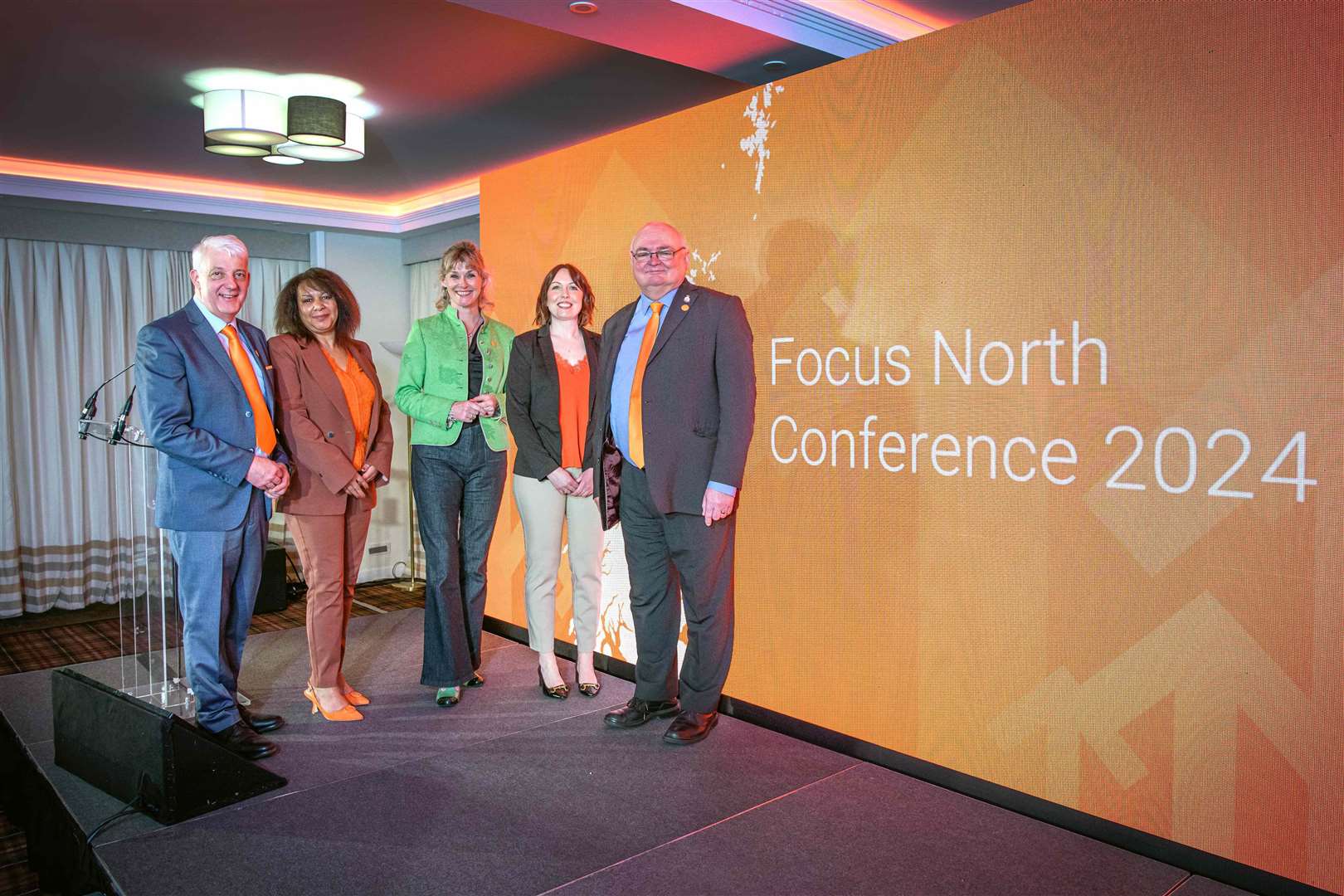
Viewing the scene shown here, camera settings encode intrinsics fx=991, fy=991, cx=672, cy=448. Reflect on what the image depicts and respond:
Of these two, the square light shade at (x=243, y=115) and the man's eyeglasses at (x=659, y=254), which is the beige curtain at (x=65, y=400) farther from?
the man's eyeglasses at (x=659, y=254)

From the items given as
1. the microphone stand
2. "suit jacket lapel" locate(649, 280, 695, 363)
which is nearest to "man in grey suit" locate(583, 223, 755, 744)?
"suit jacket lapel" locate(649, 280, 695, 363)

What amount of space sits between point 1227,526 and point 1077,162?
0.96 metres

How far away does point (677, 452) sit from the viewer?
2.98 m

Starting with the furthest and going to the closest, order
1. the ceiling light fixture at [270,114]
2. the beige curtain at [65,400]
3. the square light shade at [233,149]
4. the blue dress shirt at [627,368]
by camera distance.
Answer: the beige curtain at [65,400], the square light shade at [233,149], the ceiling light fixture at [270,114], the blue dress shirt at [627,368]

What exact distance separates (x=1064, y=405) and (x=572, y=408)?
164 centimetres

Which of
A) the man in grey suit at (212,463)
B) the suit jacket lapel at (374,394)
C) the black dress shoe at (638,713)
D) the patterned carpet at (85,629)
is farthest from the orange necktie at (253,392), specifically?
the patterned carpet at (85,629)

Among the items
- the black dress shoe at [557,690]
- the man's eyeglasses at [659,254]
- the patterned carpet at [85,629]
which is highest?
the man's eyeglasses at [659,254]

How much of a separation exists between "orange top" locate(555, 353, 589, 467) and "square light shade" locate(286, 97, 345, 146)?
73.0 inches

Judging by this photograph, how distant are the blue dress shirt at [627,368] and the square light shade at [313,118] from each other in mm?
2131

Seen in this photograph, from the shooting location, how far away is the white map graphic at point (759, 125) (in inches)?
128

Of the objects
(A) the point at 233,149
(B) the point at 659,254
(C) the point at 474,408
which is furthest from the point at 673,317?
(A) the point at 233,149

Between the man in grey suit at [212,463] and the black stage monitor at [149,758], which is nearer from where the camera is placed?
the black stage monitor at [149,758]

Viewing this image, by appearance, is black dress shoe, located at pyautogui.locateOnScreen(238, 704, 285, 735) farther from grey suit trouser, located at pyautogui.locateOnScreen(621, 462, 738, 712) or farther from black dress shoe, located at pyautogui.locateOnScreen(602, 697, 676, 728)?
grey suit trouser, located at pyautogui.locateOnScreen(621, 462, 738, 712)

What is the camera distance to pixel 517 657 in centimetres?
418
